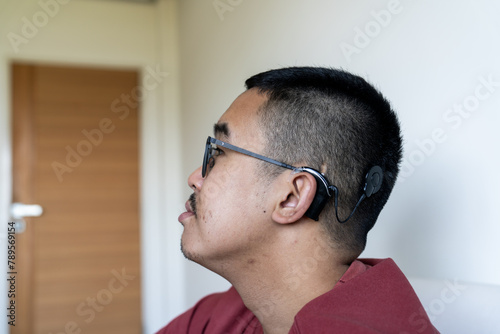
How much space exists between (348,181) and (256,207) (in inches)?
7.6

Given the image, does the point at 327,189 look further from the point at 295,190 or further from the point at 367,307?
the point at 367,307

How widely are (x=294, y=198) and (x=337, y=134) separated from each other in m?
0.16

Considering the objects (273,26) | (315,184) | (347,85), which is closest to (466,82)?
(347,85)

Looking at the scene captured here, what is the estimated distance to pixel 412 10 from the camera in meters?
1.20

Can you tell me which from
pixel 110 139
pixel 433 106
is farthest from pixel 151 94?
pixel 433 106

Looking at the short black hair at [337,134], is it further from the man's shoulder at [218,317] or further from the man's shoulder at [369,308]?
the man's shoulder at [218,317]

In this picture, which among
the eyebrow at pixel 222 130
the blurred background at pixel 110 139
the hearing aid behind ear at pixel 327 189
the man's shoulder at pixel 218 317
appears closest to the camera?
the hearing aid behind ear at pixel 327 189

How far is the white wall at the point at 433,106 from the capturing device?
98cm

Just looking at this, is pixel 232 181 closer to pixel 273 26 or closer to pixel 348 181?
pixel 348 181

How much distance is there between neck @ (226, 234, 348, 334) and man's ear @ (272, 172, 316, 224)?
0.06 metres

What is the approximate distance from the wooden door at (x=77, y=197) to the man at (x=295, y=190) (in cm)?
223

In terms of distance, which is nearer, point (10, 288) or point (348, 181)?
point (348, 181)

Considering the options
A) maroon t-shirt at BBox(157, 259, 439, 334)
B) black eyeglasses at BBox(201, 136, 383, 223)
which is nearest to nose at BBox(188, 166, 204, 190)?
black eyeglasses at BBox(201, 136, 383, 223)

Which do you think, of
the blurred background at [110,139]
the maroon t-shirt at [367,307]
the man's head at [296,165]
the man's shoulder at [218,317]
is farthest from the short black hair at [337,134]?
the blurred background at [110,139]
